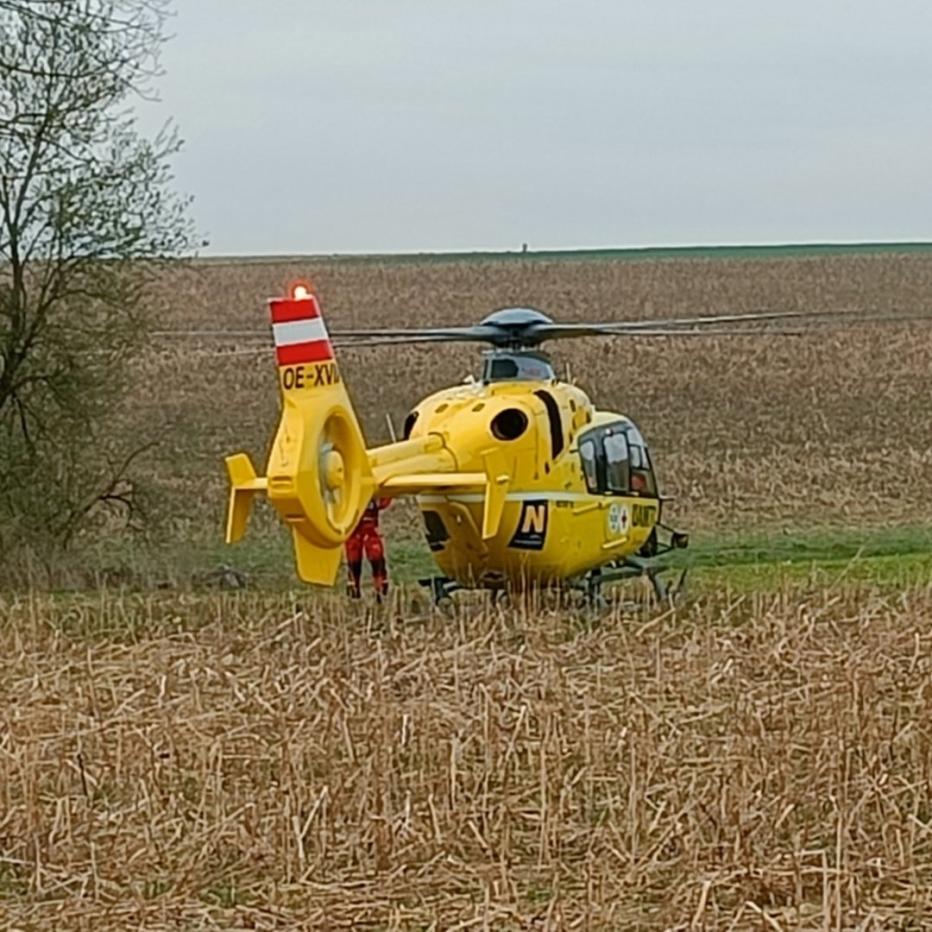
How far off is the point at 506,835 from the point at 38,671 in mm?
4451

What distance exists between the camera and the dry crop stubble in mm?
6531

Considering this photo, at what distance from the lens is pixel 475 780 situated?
7992mm

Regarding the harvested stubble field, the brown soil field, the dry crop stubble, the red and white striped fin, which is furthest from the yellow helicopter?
the brown soil field

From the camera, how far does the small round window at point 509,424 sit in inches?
536

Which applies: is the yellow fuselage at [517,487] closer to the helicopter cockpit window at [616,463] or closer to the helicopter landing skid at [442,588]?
the helicopter landing skid at [442,588]

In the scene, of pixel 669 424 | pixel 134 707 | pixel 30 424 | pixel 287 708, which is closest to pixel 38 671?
pixel 134 707

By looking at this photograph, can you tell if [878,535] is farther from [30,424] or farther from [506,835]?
[506,835]

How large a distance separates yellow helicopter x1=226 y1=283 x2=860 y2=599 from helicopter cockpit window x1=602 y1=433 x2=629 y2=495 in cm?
1

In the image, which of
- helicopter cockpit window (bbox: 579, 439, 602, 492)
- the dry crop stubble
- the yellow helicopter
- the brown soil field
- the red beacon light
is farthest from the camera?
the brown soil field

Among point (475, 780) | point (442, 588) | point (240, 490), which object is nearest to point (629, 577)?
point (442, 588)

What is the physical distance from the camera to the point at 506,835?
7.16 metres

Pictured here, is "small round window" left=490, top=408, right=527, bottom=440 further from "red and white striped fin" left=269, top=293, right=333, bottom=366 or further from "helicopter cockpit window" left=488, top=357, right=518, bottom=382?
"red and white striped fin" left=269, top=293, right=333, bottom=366

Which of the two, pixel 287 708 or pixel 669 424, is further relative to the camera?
pixel 669 424

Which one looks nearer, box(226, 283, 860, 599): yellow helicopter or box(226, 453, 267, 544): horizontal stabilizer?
box(226, 283, 860, 599): yellow helicopter
